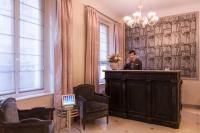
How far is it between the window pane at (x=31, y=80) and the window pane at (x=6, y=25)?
777 millimetres

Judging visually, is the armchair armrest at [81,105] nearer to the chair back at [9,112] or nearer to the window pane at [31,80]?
the window pane at [31,80]

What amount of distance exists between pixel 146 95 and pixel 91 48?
181cm

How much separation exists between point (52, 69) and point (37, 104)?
2.47ft

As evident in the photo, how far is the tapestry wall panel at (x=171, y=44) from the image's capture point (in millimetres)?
5766

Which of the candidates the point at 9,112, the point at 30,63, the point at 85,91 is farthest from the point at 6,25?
the point at 85,91

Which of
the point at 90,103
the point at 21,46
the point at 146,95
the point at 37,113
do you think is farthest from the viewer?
the point at 146,95

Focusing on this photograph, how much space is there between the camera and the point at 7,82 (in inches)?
129

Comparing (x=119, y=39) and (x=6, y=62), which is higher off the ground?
(x=119, y=39)

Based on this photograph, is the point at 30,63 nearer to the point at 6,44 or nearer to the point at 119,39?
the point at 6,44

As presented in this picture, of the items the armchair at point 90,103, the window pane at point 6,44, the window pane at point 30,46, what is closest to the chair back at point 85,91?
the armchair at point 90,103

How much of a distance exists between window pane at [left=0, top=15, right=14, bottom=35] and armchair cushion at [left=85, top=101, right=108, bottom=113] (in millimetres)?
1990

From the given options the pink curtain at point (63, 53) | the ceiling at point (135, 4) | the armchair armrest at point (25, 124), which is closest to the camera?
the armchair armrest at point (25, 124)

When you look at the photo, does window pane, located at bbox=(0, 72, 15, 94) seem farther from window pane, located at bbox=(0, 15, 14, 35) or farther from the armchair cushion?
the armchair cushion

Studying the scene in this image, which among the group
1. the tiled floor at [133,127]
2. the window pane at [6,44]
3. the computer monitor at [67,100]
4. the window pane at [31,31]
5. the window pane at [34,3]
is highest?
the window pane at [34,3]
